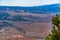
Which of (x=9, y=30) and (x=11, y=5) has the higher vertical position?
(x=11, y=5)

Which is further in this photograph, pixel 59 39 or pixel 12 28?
pixel 12 28

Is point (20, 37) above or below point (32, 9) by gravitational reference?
below

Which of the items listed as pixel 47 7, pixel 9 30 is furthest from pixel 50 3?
pixel 9 30

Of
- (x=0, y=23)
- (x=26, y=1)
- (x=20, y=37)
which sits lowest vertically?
(x=20, y=37)

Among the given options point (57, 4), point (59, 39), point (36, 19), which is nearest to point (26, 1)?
point (36, 19)

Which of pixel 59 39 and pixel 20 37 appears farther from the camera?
pixel 20 37

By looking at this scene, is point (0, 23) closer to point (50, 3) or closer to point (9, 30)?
point (9, 30)

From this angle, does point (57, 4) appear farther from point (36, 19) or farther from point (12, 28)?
point (12, 28)

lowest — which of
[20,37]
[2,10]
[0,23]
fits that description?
[20,37]
